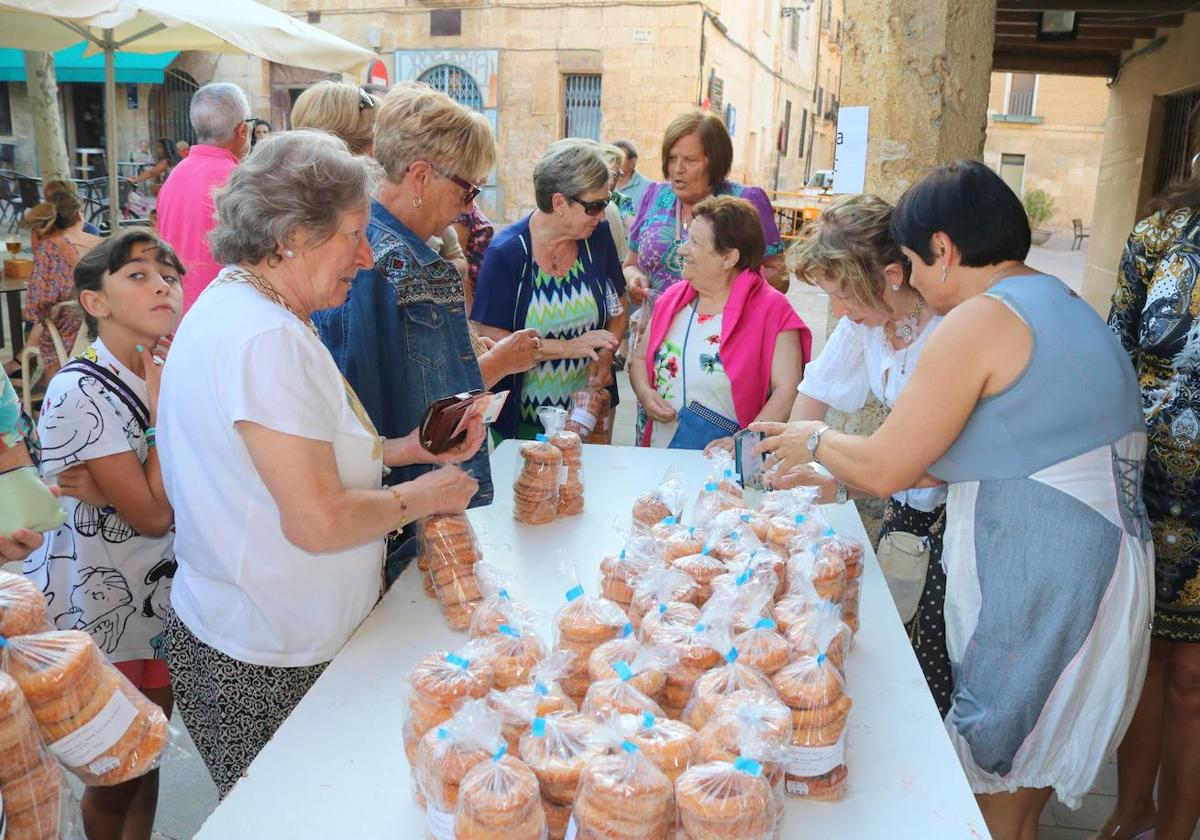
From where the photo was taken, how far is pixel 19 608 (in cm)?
138

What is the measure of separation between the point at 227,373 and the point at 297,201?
38 centimetres

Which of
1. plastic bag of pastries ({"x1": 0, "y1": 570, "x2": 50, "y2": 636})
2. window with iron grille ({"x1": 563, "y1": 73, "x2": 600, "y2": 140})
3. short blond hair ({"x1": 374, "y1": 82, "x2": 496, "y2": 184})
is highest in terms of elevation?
window with iron grille ({"x1": 563, "y1": 73, "x2": 600, "y2": 140})

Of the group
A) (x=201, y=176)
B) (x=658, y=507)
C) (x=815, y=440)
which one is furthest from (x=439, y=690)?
(x=201, y=176)

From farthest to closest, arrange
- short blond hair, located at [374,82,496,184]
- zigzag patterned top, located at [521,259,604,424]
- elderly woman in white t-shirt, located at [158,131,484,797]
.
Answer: zigzag patterned top, located at [521,259,604,424] < short blond hair, located at [374,82,496,184] < elderly woman in white t-shirt, located at [158,131,484,797]

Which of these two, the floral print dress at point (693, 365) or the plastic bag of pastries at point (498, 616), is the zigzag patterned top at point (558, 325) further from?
the plastic bag of pastries at point (498, 616)

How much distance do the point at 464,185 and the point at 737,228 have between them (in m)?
1.26

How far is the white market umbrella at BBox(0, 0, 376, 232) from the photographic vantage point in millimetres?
7355

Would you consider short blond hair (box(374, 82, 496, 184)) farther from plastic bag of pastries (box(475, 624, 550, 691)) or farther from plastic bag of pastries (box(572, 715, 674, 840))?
plastic bag of pastries (box(572, 715, 674, 840))

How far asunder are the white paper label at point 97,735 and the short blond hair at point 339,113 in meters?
2.64

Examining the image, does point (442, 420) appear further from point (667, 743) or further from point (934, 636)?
point (934, 636)

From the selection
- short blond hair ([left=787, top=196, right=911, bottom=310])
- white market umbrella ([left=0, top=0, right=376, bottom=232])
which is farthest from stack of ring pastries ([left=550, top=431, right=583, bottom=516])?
white market umbrella ([left=0, top=0, right=376, bottom=232])

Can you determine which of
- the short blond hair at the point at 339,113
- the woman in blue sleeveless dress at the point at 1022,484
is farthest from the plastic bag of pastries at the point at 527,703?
the short blond hair at the point at 339,113

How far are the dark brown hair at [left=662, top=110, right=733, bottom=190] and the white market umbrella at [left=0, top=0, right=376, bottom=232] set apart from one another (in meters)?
4.61

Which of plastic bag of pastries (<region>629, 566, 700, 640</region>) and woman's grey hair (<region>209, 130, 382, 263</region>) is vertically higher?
woman's grey hair (<region>209, 130, 382, 263</region>)
